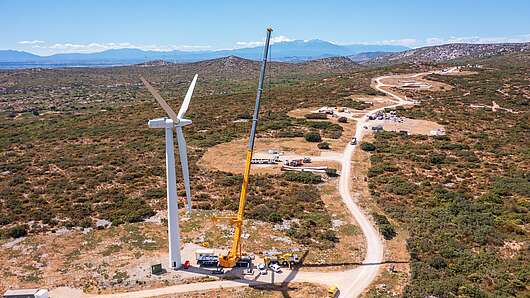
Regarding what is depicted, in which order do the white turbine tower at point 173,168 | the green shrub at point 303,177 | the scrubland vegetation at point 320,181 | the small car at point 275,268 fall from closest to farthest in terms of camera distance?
the white turbine tower at point 173,168 < the small car at point 275,268 < the scrubland vegetation at point 320,181 < the green shrub at point 303,177

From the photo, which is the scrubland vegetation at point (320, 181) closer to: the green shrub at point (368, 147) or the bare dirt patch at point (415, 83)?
the green shrub at point (368, 147)

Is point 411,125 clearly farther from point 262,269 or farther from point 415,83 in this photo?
point 262,269

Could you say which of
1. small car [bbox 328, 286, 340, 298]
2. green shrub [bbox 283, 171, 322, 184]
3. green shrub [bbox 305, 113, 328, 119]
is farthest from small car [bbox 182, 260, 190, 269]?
green shrub [bbox 305, 113, 328, 119]

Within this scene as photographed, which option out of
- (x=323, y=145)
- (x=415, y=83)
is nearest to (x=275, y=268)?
(x=323, y=145)

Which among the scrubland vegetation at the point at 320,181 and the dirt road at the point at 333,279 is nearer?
the dirt road at the point at 333,279

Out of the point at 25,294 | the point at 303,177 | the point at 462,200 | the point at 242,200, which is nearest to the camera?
the point at 25,294

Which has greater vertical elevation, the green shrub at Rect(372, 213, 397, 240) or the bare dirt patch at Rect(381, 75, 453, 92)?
the bare dirt patch at Rect(381, 75, 453, 92)

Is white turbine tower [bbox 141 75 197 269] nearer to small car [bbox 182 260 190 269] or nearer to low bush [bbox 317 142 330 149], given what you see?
small car [bbox 182 260 190 269]

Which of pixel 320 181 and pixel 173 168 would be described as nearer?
pixel 173 168

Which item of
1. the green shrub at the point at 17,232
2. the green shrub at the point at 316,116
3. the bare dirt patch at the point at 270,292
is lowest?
the bare dirt patch at the point at 270,292

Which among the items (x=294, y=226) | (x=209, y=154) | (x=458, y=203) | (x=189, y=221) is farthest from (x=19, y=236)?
(x=458, y=203)

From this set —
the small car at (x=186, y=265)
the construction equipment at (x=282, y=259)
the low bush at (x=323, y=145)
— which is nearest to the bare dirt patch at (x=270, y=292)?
the construction equipment at (x=282, y=259)

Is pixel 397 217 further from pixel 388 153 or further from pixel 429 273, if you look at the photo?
pixel 388 153
